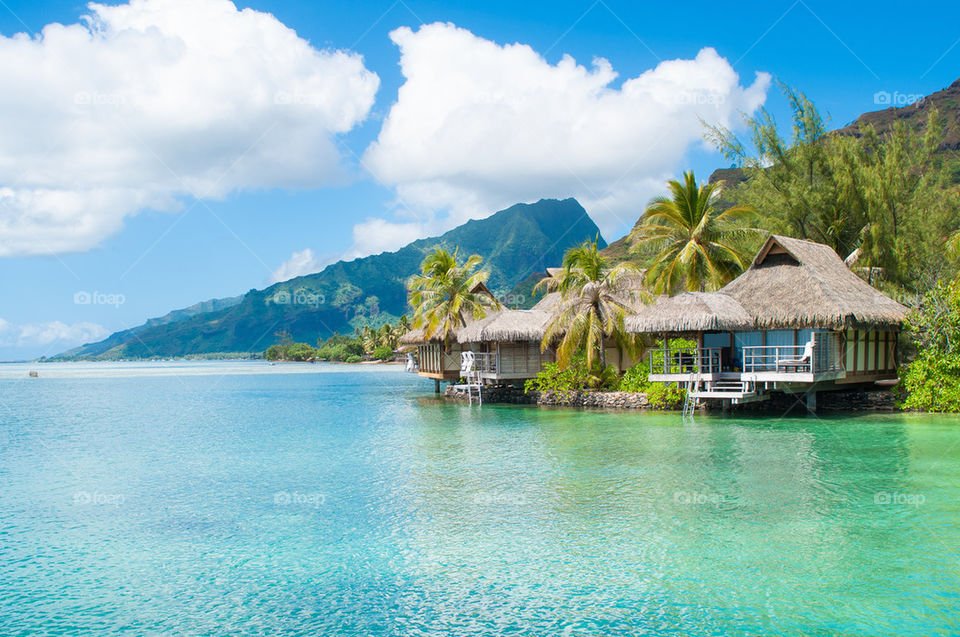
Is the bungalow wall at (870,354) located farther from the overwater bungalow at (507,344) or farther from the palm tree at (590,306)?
the overwater bungalow at (507,344)

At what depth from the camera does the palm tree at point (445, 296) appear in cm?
2933

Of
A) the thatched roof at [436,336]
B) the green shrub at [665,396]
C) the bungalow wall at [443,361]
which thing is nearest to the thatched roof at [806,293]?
the green shrub at [665,396]

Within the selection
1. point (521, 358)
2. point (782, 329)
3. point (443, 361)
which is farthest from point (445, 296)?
point (782, 329)

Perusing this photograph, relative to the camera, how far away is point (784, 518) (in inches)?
353

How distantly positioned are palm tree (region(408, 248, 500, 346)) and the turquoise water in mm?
12506

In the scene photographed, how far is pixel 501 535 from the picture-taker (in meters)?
8.59

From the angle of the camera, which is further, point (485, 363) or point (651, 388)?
point (485, 363)

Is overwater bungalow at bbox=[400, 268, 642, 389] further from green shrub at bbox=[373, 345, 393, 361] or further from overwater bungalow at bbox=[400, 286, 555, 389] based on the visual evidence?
green shrub at bbox=[373, 345, 393, 361]

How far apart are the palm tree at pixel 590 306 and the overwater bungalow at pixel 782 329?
215 cm

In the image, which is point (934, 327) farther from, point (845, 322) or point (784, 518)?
point (784, 518)

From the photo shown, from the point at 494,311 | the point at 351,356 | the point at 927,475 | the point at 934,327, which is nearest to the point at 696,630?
the point at 927,475

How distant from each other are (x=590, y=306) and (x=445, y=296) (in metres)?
8.52

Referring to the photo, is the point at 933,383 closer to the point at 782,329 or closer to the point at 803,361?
the point at 803,361

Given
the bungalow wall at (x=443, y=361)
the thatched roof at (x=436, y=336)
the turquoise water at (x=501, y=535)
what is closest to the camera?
the turquoise water at (x=501, y=535)
